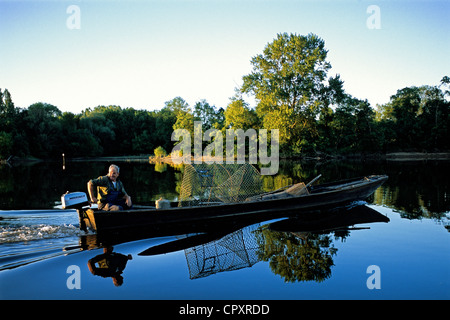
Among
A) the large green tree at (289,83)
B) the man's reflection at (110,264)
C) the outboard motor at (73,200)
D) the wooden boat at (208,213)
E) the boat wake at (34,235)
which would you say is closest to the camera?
the man's reflection at (110,264)

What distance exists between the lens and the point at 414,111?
204ft

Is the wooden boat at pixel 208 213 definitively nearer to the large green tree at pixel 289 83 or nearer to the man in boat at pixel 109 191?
the man in boat at pixel 109 191

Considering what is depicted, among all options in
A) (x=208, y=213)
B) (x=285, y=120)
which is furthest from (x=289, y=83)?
(x=208, y=213)

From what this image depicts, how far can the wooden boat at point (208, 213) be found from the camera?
27.9 feet

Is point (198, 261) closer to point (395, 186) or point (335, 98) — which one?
point (395, 186)

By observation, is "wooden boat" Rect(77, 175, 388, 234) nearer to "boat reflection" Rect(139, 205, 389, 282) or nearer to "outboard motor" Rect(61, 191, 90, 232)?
"outboard motor" Rect(61, 191, 90, 232)

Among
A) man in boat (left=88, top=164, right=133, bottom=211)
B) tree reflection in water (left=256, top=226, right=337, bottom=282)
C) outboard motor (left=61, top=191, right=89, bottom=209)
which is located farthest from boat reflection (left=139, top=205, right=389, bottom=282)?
outboard motor (left=61, top=191, right=89, bottom=209)

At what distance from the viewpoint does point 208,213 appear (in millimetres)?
9633

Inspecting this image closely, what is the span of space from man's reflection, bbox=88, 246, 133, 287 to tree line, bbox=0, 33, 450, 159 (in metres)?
35.1

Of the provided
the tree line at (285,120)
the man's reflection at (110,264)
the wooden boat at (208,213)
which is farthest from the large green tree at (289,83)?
the man's reflection at (110,264)

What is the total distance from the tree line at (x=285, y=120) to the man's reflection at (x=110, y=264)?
3514cm
